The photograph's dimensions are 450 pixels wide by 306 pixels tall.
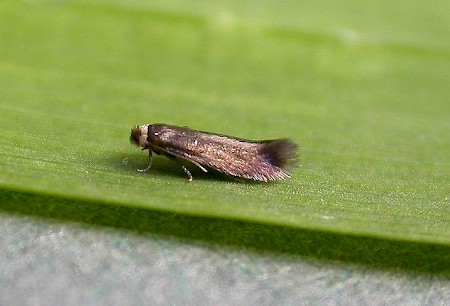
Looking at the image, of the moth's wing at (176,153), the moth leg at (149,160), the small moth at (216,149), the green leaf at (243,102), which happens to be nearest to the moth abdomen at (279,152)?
the small moth at (216,149)

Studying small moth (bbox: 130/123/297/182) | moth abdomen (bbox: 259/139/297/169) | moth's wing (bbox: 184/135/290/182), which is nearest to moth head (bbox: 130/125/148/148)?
small moth (bbox: 130/123/297/182)

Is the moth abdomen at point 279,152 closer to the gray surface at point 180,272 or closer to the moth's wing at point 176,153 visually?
the moth's wing at point 176,153

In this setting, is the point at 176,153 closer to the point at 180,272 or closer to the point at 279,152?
the point at 279,152

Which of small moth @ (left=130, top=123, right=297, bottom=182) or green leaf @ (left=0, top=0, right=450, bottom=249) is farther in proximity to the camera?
small moth @ (left=130, top=123, right=297, bottom=182)

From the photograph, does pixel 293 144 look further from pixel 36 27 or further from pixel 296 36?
pixel 36 27

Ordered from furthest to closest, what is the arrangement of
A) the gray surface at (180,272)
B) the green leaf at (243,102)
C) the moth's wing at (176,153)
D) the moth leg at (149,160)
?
1. the moth's wing at (176,153)
2. the moth leg at (149,160)
3. the green leaf at (243,102)
4. the gray surface at (180,272)

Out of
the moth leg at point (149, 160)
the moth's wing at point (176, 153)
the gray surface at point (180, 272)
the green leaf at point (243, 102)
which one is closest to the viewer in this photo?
the gray surface at point (180, 272)

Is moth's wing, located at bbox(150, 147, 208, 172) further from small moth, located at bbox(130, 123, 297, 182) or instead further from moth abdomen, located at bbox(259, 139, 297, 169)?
moth abdomen, located at bbox(259, 139, 297, 169)

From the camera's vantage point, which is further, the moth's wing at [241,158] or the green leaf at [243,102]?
the moth's wing at [241,158]

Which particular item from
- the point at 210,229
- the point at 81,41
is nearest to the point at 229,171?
the point at 210,229
